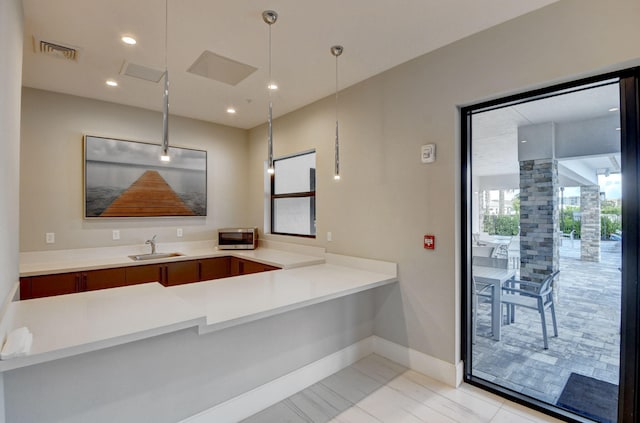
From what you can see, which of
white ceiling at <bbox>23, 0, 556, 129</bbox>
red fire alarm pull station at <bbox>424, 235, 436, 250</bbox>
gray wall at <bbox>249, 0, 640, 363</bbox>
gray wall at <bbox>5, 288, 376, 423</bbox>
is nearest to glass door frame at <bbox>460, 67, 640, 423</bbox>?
gray wall at <bbox>249, 0, 640, 363</bbox>

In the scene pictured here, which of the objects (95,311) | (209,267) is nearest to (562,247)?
(95,311)

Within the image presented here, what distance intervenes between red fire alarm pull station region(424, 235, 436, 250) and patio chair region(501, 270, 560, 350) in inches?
28.8

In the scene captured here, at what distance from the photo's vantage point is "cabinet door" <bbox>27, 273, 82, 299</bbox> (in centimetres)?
285

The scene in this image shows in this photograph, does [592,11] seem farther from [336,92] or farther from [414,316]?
[414,316]

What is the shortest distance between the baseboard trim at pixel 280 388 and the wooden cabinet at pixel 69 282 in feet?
6.58

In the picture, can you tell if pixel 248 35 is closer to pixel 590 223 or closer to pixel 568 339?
pixel 590 223

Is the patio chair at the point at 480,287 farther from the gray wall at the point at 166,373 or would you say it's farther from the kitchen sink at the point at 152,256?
the kitchen sink at the point at 152,256

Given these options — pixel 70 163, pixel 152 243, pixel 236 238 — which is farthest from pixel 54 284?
pixel 236 238

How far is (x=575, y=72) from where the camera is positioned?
74.2 inches

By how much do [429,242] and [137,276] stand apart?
9.91 ft

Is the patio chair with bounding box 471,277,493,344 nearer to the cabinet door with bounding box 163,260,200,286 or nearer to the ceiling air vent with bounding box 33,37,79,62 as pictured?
the cabinet door with bounding box 163,260,200,286

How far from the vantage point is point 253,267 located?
370cm

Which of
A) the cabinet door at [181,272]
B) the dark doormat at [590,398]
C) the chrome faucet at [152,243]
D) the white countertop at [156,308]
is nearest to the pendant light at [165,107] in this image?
the white countertop at [156,308]

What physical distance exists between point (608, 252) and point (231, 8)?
2.84 m
